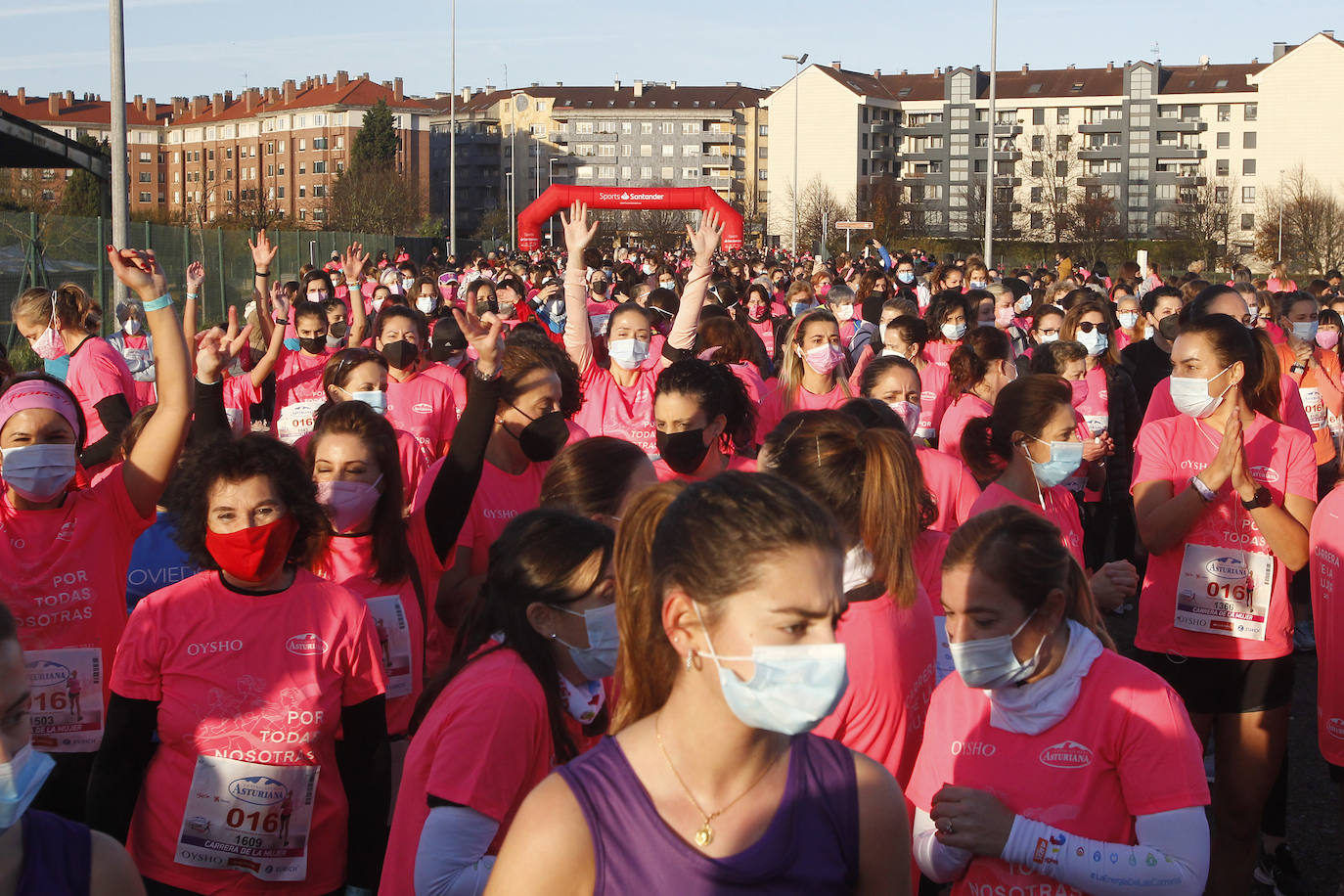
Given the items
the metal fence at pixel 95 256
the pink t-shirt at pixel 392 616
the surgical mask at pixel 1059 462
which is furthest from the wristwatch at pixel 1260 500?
the metal fence at pixel 95 256

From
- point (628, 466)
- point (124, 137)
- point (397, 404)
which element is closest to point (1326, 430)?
point (397, 404)

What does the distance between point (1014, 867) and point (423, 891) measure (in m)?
1.28

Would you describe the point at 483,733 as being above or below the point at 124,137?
below

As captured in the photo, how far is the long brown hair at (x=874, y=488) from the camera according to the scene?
12.0ft

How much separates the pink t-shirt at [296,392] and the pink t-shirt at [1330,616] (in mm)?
5171

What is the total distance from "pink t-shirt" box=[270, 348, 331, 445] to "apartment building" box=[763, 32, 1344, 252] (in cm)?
9918

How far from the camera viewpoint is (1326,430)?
917 centimetres

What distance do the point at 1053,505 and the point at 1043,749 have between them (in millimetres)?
2112

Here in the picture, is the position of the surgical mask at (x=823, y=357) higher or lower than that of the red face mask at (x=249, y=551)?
higher

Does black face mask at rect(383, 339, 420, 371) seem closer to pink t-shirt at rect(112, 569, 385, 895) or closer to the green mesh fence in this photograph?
pink t-shirt at rect(112, 569, 385, 895)

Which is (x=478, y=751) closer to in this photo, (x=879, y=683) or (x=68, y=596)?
(x=879, y=683)

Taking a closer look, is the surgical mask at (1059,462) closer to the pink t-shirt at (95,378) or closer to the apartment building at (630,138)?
the pink t-shirt at (95,378)

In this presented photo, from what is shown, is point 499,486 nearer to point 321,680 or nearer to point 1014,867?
point 321,680

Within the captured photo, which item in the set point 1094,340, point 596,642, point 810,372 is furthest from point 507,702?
point 1094,340
